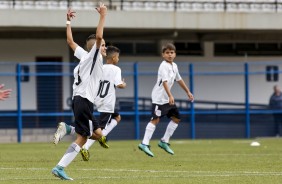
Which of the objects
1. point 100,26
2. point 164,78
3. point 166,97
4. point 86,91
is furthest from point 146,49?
point 100,26

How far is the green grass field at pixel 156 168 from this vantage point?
12.9 meters

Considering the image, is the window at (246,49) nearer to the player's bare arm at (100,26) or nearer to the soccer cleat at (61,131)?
the soccer cleat at (61,131)

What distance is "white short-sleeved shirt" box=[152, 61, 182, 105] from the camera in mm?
18906

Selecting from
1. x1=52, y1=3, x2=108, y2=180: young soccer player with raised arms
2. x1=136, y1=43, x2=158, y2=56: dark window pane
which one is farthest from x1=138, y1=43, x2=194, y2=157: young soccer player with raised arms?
x1=136, y1=43, x2=158, y2=56: dark window pane

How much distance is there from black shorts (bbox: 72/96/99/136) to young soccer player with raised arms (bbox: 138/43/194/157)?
214 inches

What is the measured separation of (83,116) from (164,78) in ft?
19.1

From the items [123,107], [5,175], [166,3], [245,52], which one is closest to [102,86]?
[5,175]

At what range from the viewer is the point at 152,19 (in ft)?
108

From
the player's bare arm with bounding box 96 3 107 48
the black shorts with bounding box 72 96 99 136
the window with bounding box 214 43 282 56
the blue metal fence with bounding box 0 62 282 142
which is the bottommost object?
the blue metal fence with bounding box 0 62 282 142

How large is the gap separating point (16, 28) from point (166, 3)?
525 centimetres

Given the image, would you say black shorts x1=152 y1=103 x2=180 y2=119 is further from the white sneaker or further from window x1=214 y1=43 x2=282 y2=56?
window x1=214 y1=43 x2=282 y2=56

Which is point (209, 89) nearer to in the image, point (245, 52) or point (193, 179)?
point (245, 52)

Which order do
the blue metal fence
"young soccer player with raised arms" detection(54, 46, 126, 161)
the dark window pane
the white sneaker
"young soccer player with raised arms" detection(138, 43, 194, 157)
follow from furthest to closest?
1. the dark window pane
2. the blue metal fence
3. "young soccer player with raised arms" detection(138, 43, 194, 157)
4. "young soccer player with raised arms" detection(54, 46, 126, 161)
5. the white sneaker

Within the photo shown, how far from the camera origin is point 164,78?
61.9 feet
